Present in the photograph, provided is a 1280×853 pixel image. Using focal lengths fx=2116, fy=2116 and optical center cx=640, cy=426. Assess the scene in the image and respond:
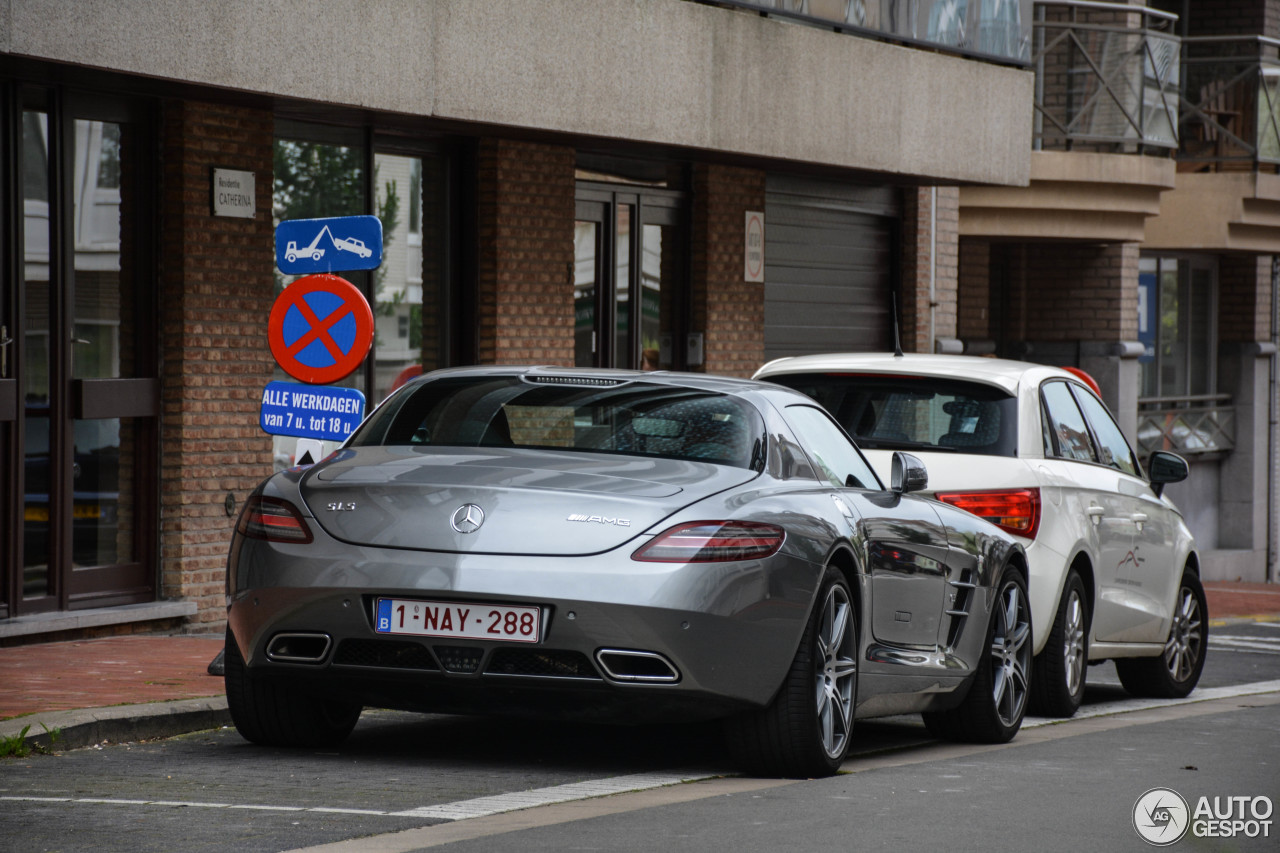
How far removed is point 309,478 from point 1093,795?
278 centimetres

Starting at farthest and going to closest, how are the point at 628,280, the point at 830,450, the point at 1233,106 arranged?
1. the point at 1233,106
2. the point at 628,280
3. the point at 830,450

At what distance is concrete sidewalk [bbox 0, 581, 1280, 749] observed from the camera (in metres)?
7.73

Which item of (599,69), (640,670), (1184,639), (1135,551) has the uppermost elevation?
(599,69)

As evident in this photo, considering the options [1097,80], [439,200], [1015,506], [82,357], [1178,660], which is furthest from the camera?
[1097,80]

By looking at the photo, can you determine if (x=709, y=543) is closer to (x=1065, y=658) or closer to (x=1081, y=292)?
(x=1065, y=658)

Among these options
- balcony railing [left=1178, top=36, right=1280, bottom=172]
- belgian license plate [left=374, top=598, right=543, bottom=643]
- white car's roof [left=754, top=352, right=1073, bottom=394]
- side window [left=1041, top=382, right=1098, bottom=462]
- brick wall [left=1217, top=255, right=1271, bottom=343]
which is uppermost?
balcony railing [left=1178, top=36, right=1280, bottom=172]

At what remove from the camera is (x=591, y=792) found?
666 centimetres

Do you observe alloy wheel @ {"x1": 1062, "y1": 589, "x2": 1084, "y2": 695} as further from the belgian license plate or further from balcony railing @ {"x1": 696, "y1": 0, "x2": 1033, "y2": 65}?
balcony railing @ {"x1": 696, "y1": 0, "x2": 1033, "y2": 65}

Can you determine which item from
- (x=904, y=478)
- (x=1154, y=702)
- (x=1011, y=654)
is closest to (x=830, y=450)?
(x=904, y=478)

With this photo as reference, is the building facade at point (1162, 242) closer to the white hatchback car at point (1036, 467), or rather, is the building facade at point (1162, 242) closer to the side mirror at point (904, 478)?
the white hatchback car at point (1036, 467)

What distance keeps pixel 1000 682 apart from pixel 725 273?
903 centimetres

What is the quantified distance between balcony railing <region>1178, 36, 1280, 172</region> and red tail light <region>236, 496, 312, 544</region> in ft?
62.1

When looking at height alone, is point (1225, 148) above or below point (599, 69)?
above

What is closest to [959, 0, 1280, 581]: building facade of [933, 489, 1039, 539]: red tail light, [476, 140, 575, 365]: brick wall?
[476, 140, 575, 365]: brick wall
